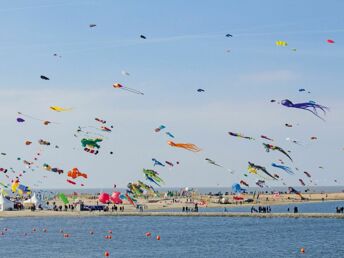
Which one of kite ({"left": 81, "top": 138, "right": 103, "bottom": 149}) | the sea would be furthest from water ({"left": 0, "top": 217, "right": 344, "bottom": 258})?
kite ({"left": 81, "top": 138, "right": 103, "bottom": 149})

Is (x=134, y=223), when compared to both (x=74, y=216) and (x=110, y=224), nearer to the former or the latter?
(x=110, y=224)

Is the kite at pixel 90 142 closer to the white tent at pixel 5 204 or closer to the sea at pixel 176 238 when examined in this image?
the sea at pixel 176 238

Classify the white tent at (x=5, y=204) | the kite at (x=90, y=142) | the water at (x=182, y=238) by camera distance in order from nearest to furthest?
the water at (x=182, y=238) → the kite at (x=90, y=142) → the white tent at (x=5, y=204)

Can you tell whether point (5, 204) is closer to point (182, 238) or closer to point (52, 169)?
point (52, 169)

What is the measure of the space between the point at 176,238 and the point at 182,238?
673mm

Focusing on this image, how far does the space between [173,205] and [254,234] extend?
59.2 metres

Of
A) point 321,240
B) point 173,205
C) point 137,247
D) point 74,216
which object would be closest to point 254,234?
point 321,240

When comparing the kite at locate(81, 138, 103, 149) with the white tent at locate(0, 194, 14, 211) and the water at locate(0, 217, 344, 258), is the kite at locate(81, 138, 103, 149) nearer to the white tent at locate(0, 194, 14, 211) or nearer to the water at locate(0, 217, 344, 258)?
the water at locate(0, 217, 344, 258)

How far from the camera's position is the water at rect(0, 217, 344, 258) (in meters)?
58.1

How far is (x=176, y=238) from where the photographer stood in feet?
227

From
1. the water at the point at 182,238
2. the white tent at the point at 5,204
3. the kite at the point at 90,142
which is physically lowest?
the water at the point at 182,238

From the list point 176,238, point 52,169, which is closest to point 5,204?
point 52,169

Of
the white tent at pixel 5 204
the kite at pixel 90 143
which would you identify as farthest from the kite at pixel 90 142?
the white tent at pixel 5 204

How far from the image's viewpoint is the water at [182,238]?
190 ft
